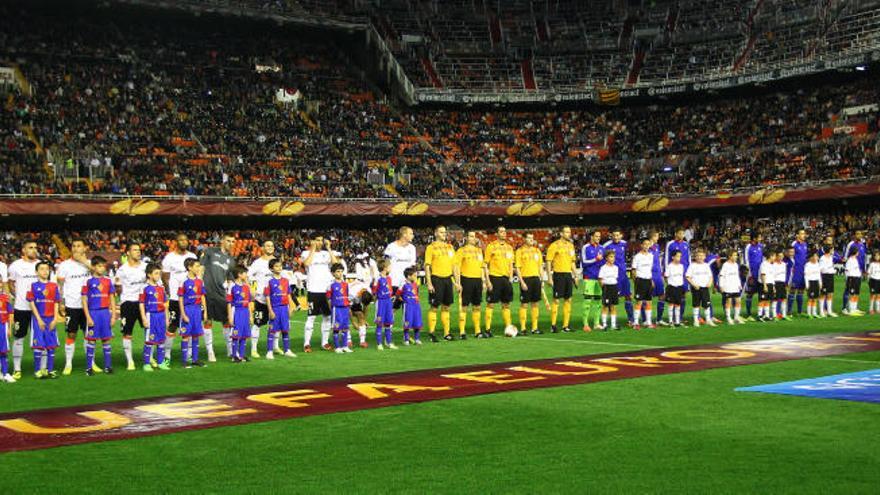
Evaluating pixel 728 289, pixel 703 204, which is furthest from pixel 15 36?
pixel 728 289

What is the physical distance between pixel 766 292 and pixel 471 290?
294 inches

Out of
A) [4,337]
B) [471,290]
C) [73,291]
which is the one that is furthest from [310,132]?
[4,337]

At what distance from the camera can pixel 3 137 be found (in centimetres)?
3784

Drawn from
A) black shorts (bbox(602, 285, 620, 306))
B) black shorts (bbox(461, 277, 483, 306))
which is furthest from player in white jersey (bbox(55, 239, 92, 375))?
black shorts (bbox(602, 285, 620, 306))

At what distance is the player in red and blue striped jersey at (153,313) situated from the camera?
12992 mm

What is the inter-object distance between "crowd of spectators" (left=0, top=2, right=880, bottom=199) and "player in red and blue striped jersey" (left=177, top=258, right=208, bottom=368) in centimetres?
2610

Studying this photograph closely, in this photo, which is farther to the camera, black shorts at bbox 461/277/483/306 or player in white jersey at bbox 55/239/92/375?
black shorts at bbox 461/277/483/306

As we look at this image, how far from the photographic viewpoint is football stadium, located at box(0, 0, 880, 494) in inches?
292

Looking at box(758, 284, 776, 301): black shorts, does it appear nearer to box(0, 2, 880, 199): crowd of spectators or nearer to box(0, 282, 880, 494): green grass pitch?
box(0, 282, 880, 494): green grass pitch

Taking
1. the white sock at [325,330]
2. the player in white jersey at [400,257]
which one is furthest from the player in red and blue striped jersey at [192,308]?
the player in white jersey at [400,257]

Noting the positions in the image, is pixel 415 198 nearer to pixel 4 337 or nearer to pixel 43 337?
pixel 43 337

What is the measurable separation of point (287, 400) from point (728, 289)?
12358 mm

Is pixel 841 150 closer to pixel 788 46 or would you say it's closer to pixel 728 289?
pixel 788 46

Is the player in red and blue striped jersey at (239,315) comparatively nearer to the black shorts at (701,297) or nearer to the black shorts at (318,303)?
the black shorts at (318,303)
